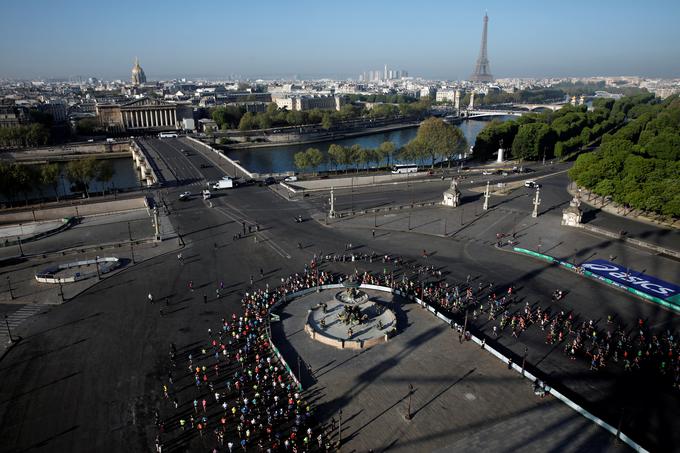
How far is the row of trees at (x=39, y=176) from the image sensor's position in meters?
59.0

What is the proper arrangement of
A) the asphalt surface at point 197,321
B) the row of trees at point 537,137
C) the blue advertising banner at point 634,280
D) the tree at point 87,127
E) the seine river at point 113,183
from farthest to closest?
1. the tree at point 87,127
2. the row of trees at point 537,137
3. the seine river at point 113,183
4. the blue advertising banner at point 634,280
5. the asphalt surface at point 197,321

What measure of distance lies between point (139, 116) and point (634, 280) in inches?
6466

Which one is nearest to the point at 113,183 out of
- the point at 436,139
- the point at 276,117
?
the point at 436,139

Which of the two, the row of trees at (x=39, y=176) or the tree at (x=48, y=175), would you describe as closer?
the row of trees at (x=39, y=176)

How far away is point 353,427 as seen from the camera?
20.7m

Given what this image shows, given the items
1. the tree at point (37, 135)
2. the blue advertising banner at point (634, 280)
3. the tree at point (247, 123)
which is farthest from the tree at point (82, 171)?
the tree at point (247, 123)

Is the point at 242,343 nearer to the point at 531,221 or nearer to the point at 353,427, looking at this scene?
the point at 353,427

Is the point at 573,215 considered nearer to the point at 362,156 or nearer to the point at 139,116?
the point at 362,156

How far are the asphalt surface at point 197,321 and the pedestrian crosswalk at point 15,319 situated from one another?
0.72 metres

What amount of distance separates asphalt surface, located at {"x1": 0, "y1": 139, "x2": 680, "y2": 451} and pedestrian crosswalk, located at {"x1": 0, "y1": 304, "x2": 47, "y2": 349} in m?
0.72

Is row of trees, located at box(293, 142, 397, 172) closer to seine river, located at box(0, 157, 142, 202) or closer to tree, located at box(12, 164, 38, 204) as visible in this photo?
seine river, located at box(0, 157, 142, 202)

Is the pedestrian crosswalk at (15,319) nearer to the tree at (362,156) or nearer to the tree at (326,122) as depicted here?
the tree at (362,156)

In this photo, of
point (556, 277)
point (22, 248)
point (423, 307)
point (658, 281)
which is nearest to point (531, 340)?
point (423, 307)

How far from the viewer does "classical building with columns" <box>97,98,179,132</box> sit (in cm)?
15875
